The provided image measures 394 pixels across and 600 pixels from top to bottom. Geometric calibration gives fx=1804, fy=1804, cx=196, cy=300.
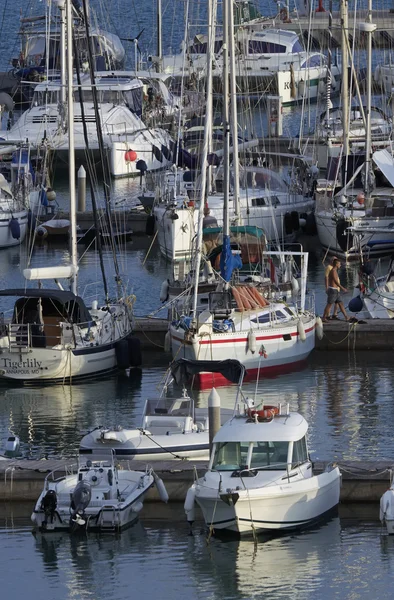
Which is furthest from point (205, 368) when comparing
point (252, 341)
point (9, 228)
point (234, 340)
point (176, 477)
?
point (9, 228)

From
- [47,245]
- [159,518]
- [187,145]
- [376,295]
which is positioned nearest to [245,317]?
[376,295]

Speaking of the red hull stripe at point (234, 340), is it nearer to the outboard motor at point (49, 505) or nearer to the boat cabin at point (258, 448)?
the boat cabin at point (258, 448)

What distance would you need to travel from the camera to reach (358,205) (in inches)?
2144

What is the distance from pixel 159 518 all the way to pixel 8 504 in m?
2.68

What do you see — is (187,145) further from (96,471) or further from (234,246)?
(96,471)

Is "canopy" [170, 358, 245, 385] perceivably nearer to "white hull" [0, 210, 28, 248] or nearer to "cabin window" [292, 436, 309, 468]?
"cabin window" [292, 436, 309, 468]

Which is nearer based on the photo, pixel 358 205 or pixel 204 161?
pixel 204 161

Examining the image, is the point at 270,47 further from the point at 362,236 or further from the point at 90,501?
the point at 90,501

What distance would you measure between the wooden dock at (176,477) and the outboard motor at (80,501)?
5.07 ft

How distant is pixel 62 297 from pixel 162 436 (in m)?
8.33

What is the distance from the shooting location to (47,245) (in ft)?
188

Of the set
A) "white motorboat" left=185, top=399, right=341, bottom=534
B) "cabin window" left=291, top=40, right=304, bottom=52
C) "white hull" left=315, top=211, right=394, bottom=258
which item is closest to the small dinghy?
"white motorboat" left=185, top=399, right=341, bottom=534

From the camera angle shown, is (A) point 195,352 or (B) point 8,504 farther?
(A) point 195,352

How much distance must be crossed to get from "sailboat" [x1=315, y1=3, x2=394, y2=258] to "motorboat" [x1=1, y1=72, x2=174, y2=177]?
12.7m
